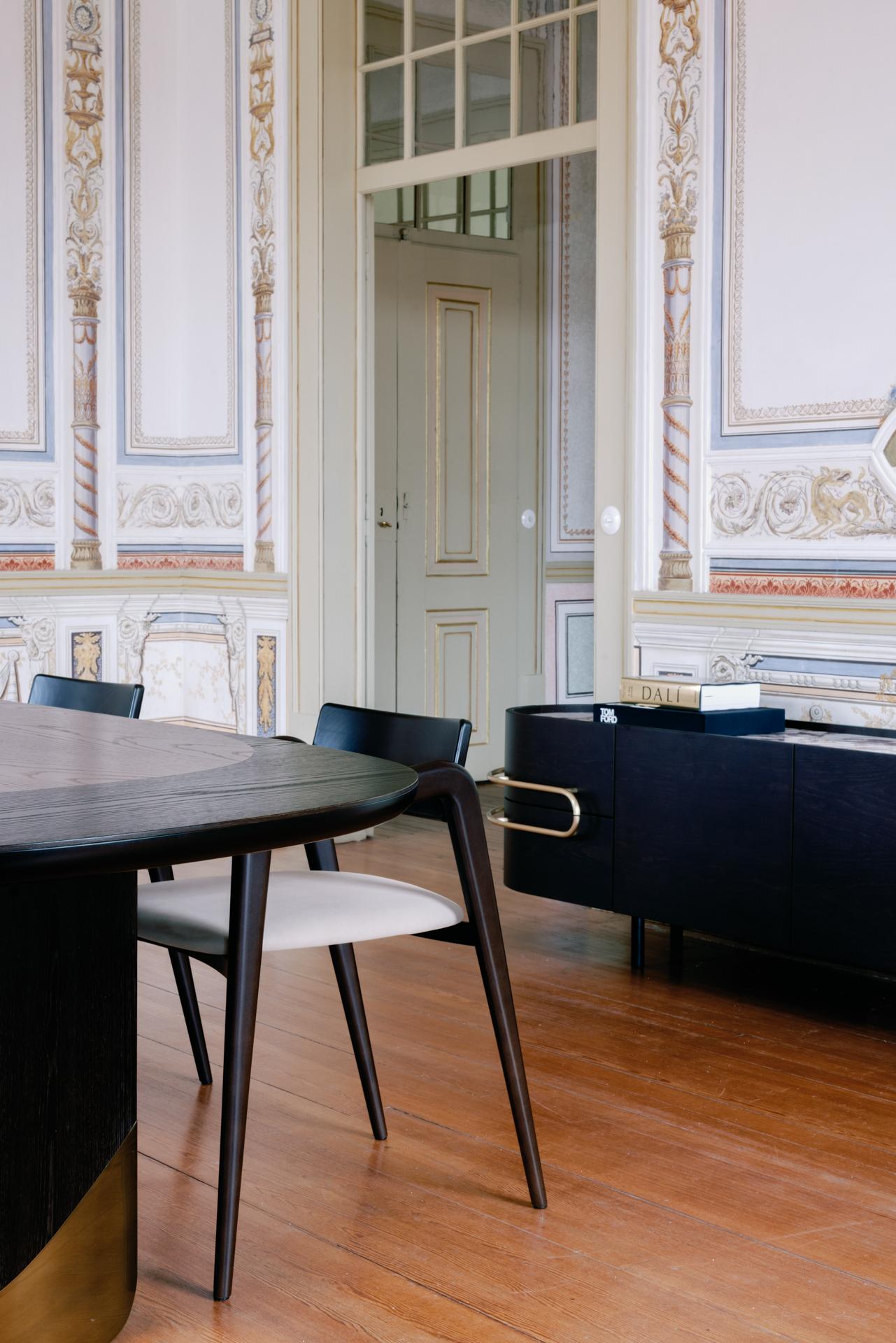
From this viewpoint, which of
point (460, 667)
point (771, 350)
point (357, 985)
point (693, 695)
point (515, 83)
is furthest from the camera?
point (460, 667)

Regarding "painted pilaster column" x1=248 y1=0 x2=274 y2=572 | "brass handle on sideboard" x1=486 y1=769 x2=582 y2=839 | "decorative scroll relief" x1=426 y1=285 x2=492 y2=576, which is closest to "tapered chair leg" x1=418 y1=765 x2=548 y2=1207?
"brass handle on sideboard" x1=486 y1=769 x2=582 y2=839

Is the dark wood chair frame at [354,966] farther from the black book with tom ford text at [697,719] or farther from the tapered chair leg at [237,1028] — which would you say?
the black book with tom ford text at [697,719]

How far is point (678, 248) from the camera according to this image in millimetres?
4199

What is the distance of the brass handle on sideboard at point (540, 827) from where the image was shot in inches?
154

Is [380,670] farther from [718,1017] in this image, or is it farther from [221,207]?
[718,1017]

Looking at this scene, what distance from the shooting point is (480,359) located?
6.71 meters

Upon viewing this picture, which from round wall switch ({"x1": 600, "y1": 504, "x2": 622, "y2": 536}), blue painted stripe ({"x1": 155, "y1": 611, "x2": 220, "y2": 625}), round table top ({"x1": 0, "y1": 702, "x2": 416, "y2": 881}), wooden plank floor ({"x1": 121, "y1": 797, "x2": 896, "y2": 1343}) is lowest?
wooden plank floor ({"x1": 121, "y1": 797, "x2": 896, "y2": 1343})

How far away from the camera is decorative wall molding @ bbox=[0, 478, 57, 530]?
219 inches

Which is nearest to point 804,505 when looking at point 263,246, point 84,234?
point 263,246

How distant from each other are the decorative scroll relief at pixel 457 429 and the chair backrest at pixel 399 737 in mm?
3846

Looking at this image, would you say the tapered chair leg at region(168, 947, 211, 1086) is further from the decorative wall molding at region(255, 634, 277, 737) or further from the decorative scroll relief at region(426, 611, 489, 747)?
the decorative scroll relief at region(426, 611, 489, 747)

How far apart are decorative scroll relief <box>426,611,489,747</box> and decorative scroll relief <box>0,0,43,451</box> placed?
1.93 meters

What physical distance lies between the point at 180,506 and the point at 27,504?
0.63 metres

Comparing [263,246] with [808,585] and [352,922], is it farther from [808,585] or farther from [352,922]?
[352,922]
